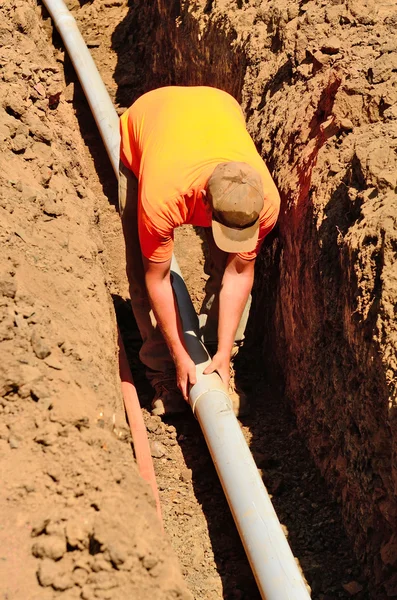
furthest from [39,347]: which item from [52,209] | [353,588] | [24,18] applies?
[24,18]

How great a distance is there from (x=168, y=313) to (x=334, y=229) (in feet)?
3.54

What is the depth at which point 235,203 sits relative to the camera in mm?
4336

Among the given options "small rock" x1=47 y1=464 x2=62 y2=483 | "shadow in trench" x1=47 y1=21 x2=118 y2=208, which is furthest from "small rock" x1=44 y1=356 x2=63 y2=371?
"shadow in trench" x1=47 y1=21 x2=118 y2=208

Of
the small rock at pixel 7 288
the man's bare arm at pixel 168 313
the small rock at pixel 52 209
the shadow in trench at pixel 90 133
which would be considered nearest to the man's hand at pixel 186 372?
the man's bare arm at pixel 168 313

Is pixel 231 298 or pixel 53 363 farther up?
pixel 53 363

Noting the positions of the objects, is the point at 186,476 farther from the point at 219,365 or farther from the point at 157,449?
the point at 219,365

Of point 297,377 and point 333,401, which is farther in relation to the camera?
point 297,377

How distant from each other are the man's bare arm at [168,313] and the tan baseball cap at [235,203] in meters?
0.47

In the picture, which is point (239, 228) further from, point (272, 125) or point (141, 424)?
point (272, 125)

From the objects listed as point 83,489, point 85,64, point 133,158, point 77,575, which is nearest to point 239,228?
point 133,158

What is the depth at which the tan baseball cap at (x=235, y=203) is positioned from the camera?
4336 mm

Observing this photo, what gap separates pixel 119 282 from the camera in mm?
6742

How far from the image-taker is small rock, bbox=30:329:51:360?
4.04 meters

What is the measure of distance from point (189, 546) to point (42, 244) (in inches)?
77.0
